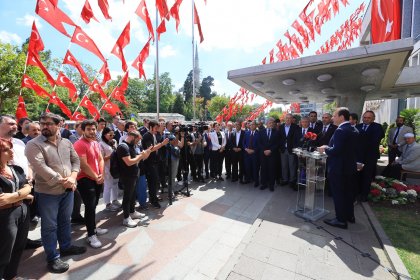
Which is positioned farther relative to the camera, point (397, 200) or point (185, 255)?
point (397, 200)

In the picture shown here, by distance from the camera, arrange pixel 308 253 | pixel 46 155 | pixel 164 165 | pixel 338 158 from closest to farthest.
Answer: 1. pixel 46 155
2. pixel 308 253
3. pixel 338 158
4. pixel 164 165

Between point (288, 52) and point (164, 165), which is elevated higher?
point (288, 52)

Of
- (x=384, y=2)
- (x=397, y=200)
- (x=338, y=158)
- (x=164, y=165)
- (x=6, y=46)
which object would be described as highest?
(x=6, y=46)

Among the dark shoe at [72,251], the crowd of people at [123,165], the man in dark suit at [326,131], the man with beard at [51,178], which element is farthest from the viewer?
the man in dark suit at [326,131]

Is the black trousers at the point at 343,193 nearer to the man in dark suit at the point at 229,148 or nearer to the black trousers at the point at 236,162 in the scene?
the black trousers at the point at 236,162

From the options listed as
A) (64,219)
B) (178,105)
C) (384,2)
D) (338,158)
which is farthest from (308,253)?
(178,105)

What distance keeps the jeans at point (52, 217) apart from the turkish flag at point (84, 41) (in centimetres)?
435

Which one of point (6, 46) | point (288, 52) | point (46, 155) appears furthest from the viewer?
point (6, 46)

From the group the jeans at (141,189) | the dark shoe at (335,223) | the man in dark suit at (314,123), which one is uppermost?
the man in dark suit at (314,123)

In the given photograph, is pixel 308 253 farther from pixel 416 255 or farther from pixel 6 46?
pixel 6 46

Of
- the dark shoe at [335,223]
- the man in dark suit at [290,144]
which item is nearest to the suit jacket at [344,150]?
the dark shoe at [335,223]

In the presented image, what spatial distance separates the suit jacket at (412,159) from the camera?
19.7 feet

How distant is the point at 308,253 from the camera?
328cm

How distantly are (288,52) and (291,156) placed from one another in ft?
27.7
